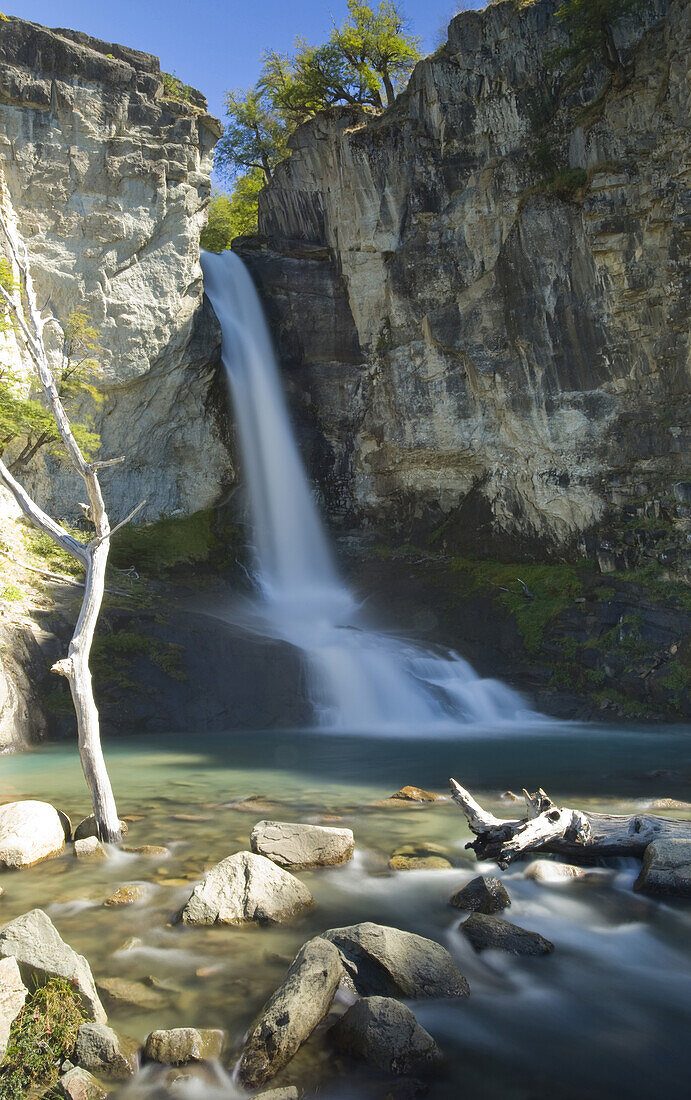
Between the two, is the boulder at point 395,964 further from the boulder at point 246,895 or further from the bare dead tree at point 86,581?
the bare dead tree at point 86,581

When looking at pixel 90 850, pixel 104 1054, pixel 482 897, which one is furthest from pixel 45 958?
pixel 482 897

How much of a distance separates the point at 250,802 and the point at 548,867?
3.89 m

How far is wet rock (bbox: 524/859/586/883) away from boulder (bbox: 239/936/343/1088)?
2.46m

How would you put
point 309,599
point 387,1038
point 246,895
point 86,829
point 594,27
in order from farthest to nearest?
point 309,599
point 594,27
point 86,829
point 246,895
point 387,1038

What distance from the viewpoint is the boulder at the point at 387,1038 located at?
3.51 metres

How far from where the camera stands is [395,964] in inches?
165

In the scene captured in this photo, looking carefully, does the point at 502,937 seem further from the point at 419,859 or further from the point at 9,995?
the point at 9,995

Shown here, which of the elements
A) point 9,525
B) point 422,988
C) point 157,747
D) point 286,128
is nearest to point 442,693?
point 157,747

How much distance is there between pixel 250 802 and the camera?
859 centimetres

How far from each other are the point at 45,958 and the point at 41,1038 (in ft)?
1.48

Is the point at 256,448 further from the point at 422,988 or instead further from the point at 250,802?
the point at 422,988

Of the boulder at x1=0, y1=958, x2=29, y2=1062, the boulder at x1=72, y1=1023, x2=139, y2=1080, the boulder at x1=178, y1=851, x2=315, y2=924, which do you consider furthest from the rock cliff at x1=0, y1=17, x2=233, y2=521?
the boulder at x1=72, y1=1023, x2=139, y2=1080

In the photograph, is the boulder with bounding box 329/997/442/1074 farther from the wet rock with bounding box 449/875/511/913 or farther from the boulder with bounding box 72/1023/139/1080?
the wet rock with bounding box 449/875/511/913

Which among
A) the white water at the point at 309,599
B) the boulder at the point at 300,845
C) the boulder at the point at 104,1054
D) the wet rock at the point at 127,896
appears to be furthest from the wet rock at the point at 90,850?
the white water at the point at 309,599
